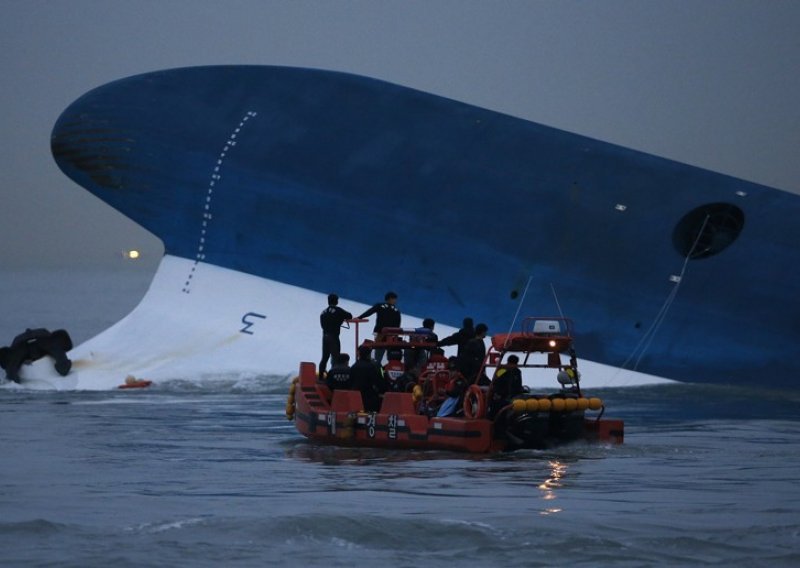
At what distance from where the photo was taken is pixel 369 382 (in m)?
16.7

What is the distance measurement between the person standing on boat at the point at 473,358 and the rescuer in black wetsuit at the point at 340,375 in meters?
1.62

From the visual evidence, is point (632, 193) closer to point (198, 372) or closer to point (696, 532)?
point (198, 372)

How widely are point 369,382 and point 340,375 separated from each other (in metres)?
0.52

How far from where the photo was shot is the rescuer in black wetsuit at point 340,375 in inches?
669

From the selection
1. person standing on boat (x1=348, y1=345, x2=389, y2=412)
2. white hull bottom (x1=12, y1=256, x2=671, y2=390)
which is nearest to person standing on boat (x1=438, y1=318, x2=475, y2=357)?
person standing on boat (x1=348, y1=345, x2=389, y2=412)

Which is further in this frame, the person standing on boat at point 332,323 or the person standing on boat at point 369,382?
the person standing on boat at point 332,323

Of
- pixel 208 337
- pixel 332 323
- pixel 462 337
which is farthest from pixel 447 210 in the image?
pixel 462 337

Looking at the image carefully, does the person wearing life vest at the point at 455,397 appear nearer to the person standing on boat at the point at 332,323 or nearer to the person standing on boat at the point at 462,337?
the person standing on boat at the point at 462,337

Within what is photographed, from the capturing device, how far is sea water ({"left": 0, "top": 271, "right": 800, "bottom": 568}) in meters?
9.70

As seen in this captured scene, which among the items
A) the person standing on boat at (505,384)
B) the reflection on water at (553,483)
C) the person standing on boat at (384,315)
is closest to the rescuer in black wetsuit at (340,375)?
the person standing on boat at (384,315)

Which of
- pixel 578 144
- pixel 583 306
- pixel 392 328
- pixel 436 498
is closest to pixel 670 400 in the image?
pixel 583 306

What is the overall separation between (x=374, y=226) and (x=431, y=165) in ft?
4.73

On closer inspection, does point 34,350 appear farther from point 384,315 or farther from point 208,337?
point 384,315

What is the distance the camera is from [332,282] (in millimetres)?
25266
